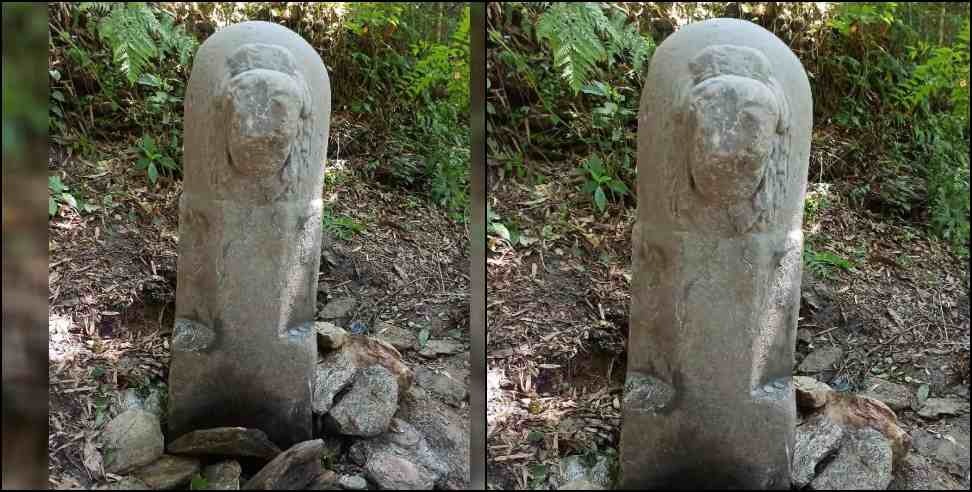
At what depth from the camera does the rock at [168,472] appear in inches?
98.9

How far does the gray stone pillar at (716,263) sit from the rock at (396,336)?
792mm

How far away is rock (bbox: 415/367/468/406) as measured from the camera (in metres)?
2.85

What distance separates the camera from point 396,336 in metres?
2.82

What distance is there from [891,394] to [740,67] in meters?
1.14

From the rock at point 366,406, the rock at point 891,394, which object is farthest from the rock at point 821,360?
the rock at point 366,406

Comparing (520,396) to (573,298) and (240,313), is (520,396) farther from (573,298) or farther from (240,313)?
(240,313)

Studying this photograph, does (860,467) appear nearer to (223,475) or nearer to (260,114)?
(223,475)

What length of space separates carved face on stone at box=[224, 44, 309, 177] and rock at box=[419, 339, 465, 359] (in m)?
0.83

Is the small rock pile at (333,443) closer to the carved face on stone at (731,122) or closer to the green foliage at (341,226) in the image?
the green foliage at (341,226)

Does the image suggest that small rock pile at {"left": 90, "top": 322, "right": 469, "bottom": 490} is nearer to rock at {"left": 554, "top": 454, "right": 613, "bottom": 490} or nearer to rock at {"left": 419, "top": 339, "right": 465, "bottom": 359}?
rock at {"left": 419, "top": 339, "right": 465, "bottom": 359}

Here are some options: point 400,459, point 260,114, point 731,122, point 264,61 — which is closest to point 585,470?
point 400,459

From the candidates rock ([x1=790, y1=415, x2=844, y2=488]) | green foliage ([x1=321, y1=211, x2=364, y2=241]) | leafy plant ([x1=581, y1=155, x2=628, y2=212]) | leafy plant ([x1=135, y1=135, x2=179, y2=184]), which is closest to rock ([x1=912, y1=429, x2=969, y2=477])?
rock ([x1=790, y1=415, x2=844, y2=488])

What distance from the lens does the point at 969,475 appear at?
252cm

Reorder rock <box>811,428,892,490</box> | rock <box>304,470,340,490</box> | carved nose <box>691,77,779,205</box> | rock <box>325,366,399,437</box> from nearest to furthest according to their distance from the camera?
1. carved nose <box>691,77,779,205</box>
2. rock <box>811,428,892,490</box>
3. rock <box>304,470,340,490</box>
4. rock <box>325,366,399,437</box>
